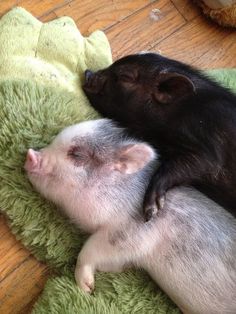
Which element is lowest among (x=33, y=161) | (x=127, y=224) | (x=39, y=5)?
(x=127, y=224)

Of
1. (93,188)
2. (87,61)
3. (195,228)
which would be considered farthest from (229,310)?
(87,61)

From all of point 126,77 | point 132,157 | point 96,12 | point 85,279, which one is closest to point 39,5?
point 96,12

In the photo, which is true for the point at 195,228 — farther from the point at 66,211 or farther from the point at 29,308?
the point at 29,308

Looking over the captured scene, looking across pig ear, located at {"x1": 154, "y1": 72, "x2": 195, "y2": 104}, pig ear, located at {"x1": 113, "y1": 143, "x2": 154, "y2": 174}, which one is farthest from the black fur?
pig ear, located at {"x1": 113, "y1": 143, "x2": 154, "y2": 174}

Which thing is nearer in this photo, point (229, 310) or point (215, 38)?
point (229, 310)

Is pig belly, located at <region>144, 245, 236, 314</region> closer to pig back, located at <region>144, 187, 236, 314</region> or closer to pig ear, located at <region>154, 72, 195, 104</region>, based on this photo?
pig back, located at <region>144, 187, 236, 314</region>

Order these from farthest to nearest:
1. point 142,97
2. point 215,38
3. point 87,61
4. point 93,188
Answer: point 215,38 < point 87,61 < point 142,97 < point 93,188

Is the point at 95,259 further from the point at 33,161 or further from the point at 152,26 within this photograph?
the point at 152,26
